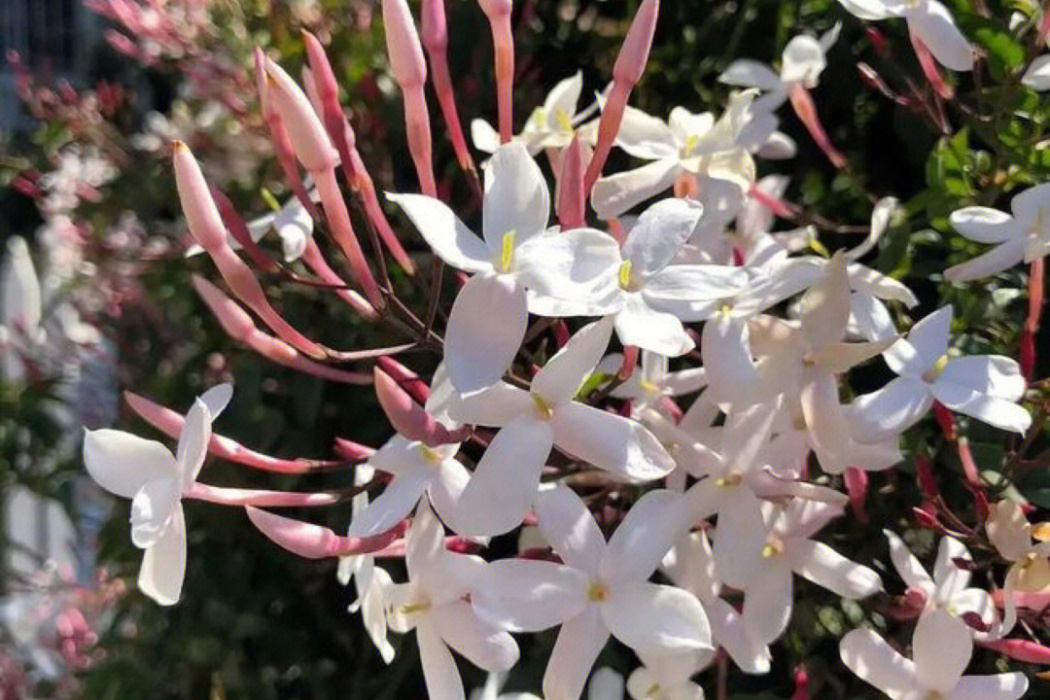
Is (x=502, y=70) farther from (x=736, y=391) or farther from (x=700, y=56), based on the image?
(x=700, y=56)

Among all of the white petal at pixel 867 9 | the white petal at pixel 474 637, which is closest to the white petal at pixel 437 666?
the white petal at pixel 474 637

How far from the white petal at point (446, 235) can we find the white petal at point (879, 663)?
0.75 ft

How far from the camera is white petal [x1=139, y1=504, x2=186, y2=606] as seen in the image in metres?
0.42

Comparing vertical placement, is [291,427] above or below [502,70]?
below

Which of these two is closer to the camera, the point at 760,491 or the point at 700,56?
the point at 760,491

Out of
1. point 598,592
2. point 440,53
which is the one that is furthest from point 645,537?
point 440,53

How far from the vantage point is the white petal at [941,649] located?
0.44 meters

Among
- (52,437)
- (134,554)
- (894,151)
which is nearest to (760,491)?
(894,151)

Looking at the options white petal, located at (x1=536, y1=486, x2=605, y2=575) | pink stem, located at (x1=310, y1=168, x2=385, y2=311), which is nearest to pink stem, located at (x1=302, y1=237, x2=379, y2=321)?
pink stem, located at (x1=310, y1=168, x2=385, y2=311)

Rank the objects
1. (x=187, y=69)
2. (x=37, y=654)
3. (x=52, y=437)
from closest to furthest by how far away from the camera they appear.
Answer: (x=52, y=437)
(x=187, y=69)
(x=37, y=654)

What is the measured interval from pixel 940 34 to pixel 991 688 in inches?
10.9

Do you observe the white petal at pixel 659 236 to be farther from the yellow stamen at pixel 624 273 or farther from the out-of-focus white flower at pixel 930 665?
the out-of-focus white flower at pixel 930 665

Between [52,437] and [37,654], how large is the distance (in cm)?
38

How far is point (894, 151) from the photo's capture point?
0.73 metres
